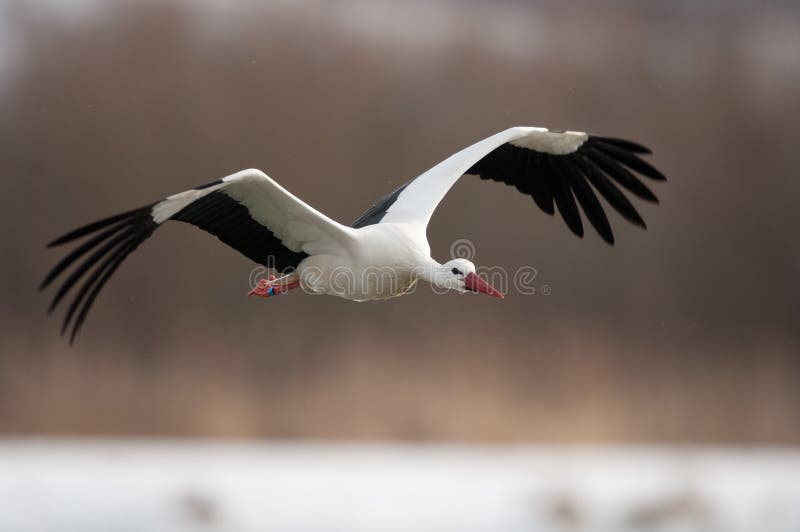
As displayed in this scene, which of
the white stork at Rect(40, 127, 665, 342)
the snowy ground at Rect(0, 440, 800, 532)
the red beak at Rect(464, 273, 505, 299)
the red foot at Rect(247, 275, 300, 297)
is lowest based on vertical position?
the snowy ground at Rect(0, 440, 800, 532)

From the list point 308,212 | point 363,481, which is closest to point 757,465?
point 363,481

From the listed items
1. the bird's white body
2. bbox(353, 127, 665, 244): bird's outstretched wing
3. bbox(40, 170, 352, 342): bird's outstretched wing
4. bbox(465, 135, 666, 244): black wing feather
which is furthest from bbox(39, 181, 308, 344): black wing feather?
bbox(465, 135, 666, 244): black wing feather

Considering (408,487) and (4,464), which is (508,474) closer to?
(408,487)

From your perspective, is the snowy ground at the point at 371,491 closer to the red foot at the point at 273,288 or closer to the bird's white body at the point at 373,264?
the red foot at the point at 273,288

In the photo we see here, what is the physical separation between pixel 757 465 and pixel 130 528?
3.50 metres

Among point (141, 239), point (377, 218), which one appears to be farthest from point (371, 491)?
point (141, 239)

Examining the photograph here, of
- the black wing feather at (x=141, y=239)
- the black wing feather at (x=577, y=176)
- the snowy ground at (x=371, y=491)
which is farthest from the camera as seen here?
the snowy ground at (x=371, y=491)

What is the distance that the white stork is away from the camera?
3.26 m

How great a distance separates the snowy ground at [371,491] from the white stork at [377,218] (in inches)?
37.3

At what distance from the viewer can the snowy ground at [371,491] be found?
4.23 metres

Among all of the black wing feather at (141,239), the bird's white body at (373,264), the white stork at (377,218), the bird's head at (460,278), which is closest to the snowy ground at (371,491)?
the white stork at (377,218)

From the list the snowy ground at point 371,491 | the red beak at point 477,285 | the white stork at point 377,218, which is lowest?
the snowy ground at point 371,491

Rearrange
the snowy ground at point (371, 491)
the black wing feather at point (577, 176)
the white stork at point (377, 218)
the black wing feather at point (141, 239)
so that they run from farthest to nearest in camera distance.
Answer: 1. the snowy ground at point (371, 491)
2. the black wing feather at point (577, 176)
3. the white stork at point (377, 218)
4. the black wing feather at point (141, 239)

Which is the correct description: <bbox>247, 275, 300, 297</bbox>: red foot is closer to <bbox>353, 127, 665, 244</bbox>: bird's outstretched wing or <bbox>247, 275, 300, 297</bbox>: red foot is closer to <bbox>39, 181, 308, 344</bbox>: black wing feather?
<bbox>39, 181, 308, 344</bbox>: black wing feather
